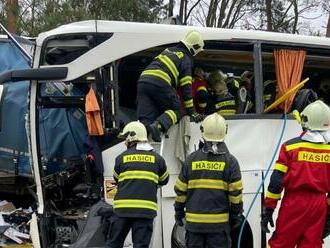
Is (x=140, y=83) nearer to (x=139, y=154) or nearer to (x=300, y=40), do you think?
(x=139, y=154)

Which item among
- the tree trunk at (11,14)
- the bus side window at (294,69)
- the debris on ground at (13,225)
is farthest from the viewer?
the tree trunk at (11,14)

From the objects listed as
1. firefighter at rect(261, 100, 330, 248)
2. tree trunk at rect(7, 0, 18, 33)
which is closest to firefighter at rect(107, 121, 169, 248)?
firefighter at rect(261, 100, 330, 248)

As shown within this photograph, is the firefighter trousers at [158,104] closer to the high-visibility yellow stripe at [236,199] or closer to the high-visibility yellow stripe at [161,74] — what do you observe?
the high-visibility yellow stripe at [161,74]

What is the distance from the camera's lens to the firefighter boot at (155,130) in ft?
17.7

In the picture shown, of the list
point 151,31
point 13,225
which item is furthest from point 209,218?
point 13,225

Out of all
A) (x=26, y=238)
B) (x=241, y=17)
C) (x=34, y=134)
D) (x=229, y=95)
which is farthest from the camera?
(x=241, y=17)

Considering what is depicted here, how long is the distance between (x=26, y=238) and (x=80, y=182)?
0.99 meters

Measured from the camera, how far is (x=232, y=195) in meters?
4.88

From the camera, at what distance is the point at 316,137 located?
485cm

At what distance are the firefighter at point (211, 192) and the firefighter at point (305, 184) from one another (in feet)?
1.07

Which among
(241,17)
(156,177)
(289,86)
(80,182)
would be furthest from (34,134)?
(241,17)

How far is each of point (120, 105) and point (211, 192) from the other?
4.71 feet

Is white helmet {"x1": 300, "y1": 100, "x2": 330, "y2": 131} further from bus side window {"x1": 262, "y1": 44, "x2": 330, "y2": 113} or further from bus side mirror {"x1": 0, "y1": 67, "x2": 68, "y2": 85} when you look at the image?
bus side mirror {"x1": 0, "y1": 67, "x2": 68, "y2": 85}

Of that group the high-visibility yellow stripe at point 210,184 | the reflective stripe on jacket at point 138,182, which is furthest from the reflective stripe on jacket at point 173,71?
the high-visibility yellow stripe at point 210,184
